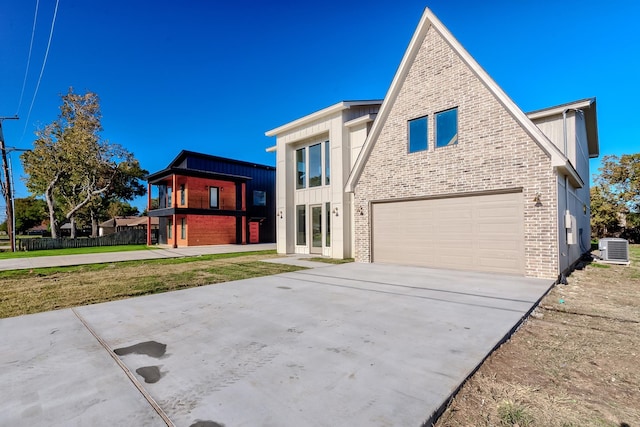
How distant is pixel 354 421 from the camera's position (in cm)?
209

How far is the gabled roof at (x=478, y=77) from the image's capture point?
293 inches

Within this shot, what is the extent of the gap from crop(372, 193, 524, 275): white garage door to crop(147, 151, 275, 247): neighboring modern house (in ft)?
57.8

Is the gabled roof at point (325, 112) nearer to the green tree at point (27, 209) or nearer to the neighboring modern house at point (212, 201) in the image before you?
the neighboring modern house at point (212, 201)

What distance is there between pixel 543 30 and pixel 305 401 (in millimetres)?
16064

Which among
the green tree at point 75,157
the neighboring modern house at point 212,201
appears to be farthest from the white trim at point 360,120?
the green tree at point 75,157

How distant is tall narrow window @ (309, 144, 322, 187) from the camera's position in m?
15.3

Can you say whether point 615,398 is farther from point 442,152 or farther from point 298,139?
point 298,139

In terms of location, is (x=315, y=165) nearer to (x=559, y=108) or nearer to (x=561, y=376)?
(x=559, y=108)

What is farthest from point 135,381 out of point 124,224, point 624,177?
point 124,224

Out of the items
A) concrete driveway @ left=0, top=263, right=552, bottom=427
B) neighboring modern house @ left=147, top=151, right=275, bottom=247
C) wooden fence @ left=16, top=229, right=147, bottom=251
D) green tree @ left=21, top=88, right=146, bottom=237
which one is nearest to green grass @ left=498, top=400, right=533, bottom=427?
concrete driveway @ left=0, top=263, right=552, bottom=427

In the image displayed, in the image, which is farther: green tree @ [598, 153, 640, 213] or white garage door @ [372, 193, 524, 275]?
green tree @ [598, 153, 640, 213]

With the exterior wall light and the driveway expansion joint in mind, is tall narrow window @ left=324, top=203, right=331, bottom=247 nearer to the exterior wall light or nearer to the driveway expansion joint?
the exterior wall light

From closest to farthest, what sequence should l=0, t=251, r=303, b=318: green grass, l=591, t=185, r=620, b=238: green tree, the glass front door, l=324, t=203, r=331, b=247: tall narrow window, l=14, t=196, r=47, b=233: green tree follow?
l=0, t=251, r=303, b=318: green grass
l=324, t=203, r=331, b=247: tall narrow window
the glass front door
l=591, t=185, r=620, b=238: green tree
l=14, t=196, r=47, b=233: green tree

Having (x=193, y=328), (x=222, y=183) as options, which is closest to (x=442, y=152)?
(x=193, y=328)
